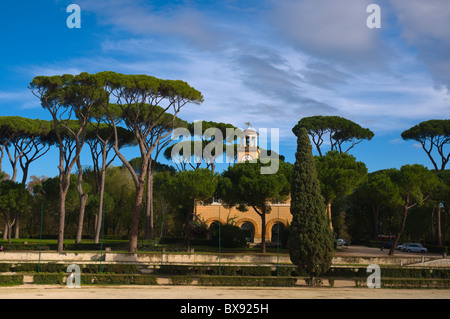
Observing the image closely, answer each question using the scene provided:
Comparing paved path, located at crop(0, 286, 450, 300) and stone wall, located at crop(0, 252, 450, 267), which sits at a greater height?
stone wall, located at crop(0, 252, 450, 267)

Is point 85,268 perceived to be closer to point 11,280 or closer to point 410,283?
point 11,280

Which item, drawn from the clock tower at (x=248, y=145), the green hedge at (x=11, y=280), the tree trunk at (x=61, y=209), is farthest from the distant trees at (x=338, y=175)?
the green hedge at (x=11, y=280)

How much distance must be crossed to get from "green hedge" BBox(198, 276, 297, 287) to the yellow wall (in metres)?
20.7

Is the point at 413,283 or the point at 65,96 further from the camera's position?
the point at 65,96

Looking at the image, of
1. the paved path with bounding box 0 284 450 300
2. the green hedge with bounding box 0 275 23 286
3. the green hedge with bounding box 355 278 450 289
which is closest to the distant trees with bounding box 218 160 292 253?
the green hedge with bounding box 355 278 450 289

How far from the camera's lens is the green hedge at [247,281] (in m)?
20.2

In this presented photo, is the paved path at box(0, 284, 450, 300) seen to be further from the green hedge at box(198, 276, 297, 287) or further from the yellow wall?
the yellow wall

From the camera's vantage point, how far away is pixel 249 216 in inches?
1671

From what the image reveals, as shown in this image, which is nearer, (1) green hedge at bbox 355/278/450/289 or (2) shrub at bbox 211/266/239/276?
(1) green hedge at bbox 355/278/450/289

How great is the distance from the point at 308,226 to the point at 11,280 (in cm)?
1339

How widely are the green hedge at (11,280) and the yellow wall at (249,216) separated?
79.1ft

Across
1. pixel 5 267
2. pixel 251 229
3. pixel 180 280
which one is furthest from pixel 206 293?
pixel 251 229

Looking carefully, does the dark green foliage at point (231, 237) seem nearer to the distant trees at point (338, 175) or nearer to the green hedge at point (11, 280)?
the distant trees at point (338, 175)

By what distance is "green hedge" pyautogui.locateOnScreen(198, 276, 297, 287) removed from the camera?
2022 centimetres
